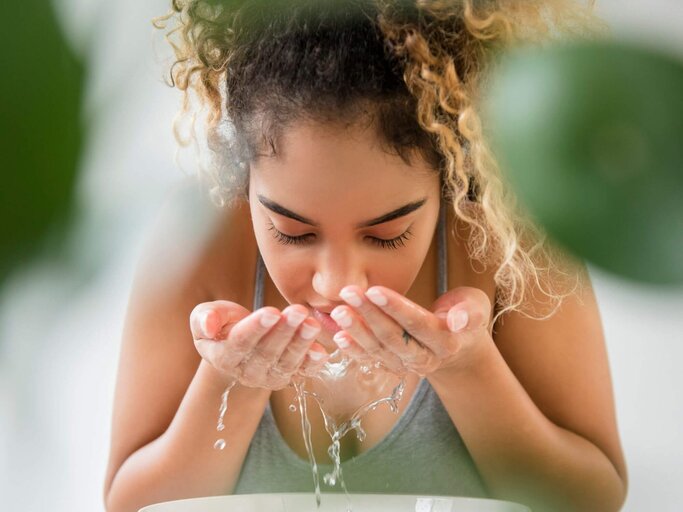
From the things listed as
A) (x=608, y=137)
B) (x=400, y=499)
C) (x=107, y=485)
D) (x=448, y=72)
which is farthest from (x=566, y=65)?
(x=107, y=485)

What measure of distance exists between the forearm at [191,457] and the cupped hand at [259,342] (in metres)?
0.09

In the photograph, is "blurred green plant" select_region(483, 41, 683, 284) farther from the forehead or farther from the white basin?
the white basin

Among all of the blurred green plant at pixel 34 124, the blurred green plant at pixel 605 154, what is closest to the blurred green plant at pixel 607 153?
the blurred green plant at pixel 605 154

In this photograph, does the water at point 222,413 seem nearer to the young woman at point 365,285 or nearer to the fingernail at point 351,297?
the young woman at point 365,285

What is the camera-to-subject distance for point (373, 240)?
0.49 metres

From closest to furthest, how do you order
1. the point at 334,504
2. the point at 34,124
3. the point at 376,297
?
1. the point at 34,124
2. the point at 376,297
3. the point at 334,504

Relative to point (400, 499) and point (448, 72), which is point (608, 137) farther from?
point (400, 499)

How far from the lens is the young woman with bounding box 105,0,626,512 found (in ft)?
1.50

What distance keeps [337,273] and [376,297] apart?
5cm

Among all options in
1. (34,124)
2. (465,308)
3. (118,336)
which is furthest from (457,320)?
(34,124)

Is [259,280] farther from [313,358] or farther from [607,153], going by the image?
[607,153]

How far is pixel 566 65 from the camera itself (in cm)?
20

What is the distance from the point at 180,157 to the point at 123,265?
7cm

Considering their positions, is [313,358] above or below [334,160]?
below
